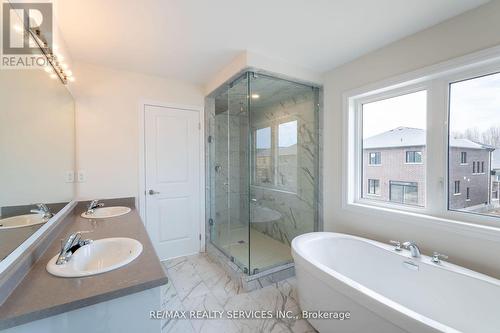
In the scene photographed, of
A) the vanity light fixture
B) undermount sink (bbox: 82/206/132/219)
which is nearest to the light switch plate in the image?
undermount sink (bbox: 82/206/132/219)

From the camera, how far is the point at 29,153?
1239 mm

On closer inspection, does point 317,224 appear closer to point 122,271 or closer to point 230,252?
point 230,252

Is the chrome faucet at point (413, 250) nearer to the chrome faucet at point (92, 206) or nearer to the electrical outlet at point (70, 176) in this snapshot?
the chrome faucet at point (92, 206)

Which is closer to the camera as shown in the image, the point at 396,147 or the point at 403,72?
the point at 403,72

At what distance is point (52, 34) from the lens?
1621 millimetres

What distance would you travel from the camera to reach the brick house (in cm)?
168

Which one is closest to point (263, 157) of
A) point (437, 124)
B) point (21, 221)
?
point (437, 124)

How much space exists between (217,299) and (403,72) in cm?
269

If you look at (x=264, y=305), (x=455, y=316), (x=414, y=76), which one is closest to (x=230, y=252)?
(x=264, y=305)

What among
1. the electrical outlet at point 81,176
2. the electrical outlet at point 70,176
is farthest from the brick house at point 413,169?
the electrical outlet at point 81,176

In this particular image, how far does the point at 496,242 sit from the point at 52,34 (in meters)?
→ 3.49

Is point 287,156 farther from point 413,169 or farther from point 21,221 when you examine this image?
point 21,221

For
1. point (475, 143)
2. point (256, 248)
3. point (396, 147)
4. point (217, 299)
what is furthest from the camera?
point (256, 248)

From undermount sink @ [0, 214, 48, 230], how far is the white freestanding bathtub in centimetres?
177
